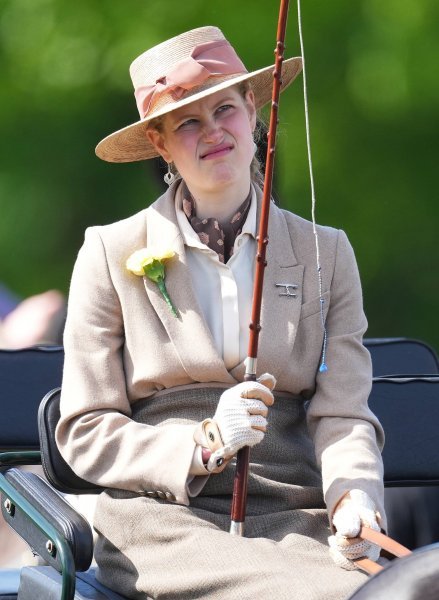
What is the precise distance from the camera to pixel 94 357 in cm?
274

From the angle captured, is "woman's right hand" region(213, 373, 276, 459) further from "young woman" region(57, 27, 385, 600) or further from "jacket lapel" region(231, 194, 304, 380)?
"jacket lapel" region(231, 194, 304, 380)

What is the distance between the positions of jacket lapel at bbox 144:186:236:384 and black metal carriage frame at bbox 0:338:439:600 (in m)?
0.33

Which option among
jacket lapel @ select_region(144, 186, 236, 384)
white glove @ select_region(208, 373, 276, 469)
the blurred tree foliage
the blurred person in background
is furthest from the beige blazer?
the blurred tree foliage

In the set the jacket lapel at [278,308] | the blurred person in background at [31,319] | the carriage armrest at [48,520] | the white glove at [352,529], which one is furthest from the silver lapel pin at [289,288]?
the blurred person in background at [31,319]

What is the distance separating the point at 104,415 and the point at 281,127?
2175 mm

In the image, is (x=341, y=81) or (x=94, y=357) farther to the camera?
(x=341, y=81)

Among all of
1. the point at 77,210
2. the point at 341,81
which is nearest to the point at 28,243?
the point at 77,210

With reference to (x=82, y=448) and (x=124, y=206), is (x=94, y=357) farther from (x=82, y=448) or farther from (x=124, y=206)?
(x=124, y=206)

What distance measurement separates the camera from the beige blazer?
2.66 metres

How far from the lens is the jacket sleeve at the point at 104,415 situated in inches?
103

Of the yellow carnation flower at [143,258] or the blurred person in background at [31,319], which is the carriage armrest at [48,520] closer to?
the yellow carnation flower at [143,258]

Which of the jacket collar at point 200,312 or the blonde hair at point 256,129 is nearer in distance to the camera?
the jacket collar at point 200,312

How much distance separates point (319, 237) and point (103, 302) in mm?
500

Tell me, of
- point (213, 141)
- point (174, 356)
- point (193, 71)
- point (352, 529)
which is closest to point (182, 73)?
Result: point (193, 71)
